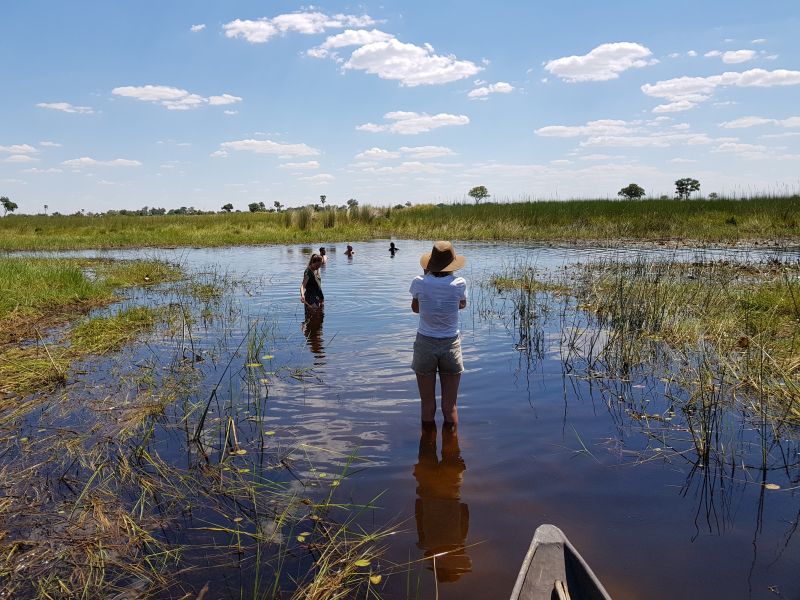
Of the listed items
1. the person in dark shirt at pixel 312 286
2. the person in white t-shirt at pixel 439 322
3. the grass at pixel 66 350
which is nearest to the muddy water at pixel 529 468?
the person in white t-shirt at pixel 439 322

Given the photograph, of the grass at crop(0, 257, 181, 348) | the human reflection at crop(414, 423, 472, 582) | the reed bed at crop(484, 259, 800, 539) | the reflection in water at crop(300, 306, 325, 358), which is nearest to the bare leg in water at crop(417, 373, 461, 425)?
the human reflection at crop(414, 423, 472, 582)

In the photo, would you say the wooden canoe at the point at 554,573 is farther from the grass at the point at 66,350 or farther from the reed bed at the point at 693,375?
the grass at the point at 66,350

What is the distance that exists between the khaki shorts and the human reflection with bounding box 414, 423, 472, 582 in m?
0.73

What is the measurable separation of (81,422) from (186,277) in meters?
12.1

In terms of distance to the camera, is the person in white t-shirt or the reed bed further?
the person in white t-shirt

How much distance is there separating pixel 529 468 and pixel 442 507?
1.08m

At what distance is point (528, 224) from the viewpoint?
36.9 meters

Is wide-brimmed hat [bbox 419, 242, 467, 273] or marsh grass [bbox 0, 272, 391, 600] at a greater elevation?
wide-brimmed hat [bbox 419, 242, 467, 273]

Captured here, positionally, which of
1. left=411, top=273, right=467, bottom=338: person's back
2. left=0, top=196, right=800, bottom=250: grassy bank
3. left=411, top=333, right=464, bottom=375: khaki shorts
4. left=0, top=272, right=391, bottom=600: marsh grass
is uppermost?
left=0, top=196, right=800, bottom=250: grassy bank

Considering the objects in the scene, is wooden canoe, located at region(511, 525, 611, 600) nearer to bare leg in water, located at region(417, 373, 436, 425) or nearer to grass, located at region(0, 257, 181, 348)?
bare leg in water, located at region(417, 373, 436, 425)

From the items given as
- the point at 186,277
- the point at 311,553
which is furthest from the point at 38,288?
the point at 311,553

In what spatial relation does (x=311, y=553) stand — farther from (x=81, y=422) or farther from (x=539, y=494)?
(x=81, y=422)

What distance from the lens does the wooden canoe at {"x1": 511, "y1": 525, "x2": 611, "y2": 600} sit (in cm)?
267

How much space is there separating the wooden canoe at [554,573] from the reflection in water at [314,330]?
561cm
